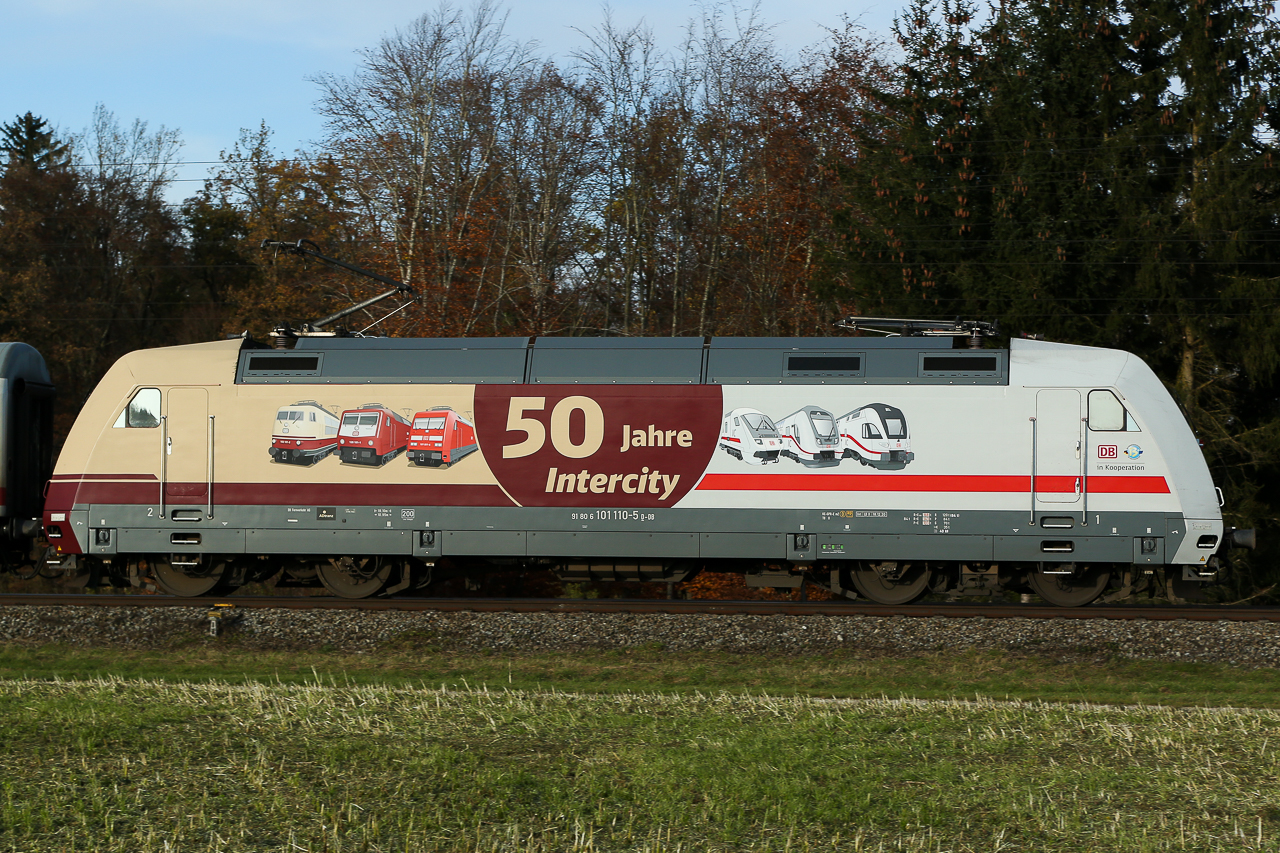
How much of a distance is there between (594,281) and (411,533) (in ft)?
64.4

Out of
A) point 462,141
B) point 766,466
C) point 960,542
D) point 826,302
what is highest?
point 462,141

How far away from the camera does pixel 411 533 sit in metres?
14.6

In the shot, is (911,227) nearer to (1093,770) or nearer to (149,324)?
(1093,770)

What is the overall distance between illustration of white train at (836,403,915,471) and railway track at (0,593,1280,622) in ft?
6.08

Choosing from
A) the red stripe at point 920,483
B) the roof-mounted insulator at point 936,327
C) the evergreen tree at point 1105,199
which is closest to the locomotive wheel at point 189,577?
the red stripe at point 920,483

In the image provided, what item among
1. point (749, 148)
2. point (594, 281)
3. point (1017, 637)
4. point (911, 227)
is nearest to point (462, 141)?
point (594, 281)

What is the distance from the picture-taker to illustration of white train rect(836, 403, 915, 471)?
1397 centimetres

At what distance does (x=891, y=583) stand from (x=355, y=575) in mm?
7361

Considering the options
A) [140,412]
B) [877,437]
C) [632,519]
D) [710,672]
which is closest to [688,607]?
[632,519]

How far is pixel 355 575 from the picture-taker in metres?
15.5

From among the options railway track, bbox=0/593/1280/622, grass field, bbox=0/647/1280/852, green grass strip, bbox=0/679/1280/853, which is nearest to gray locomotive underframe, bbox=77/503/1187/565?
railway track, bbox=0/593/1280/622

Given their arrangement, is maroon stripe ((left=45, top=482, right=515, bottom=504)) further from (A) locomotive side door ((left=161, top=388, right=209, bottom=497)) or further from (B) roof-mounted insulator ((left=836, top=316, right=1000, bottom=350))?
(B) roof-mounted insulator ((left=836, top=316, right=1000, bottom=350))

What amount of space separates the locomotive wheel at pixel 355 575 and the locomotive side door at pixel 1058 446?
8.72m

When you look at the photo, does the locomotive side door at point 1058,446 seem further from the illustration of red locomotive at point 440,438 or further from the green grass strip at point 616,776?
the illustration of red locomotive at point 440,438
